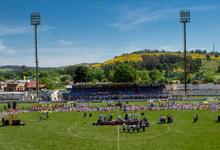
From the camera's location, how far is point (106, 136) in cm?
3666

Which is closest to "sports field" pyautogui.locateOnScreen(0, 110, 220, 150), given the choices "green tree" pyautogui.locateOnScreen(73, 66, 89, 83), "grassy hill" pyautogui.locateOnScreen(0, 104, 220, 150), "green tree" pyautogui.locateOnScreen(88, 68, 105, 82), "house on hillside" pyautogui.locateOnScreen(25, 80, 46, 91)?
"grassy hill" pyautogui.locateOnScreen(0, 104, 220, 150)

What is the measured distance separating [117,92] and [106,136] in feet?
185

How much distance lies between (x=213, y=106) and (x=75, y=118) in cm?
2042

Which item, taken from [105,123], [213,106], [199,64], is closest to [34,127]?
[105,123]

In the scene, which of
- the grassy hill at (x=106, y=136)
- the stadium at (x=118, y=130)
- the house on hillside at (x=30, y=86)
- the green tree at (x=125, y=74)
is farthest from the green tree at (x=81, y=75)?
the grassy hill at (x=106, y=136)

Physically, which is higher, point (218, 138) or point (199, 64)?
point (199, 64)

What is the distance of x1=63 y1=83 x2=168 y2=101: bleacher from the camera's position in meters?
85.8

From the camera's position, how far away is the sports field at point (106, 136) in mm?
32259

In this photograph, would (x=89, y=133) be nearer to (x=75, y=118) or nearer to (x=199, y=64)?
(x=75, y=118)

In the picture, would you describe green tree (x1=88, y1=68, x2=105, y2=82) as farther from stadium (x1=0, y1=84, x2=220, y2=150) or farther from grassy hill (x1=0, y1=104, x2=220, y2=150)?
grassy hill (x1=0, y1=104, x2=220, y2=150)

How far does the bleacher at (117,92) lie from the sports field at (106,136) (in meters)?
38.2

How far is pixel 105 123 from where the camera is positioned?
43.9 metres

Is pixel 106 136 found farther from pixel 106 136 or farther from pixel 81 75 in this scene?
pixel 81 75

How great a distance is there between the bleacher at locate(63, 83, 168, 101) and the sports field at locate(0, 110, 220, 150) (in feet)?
125
